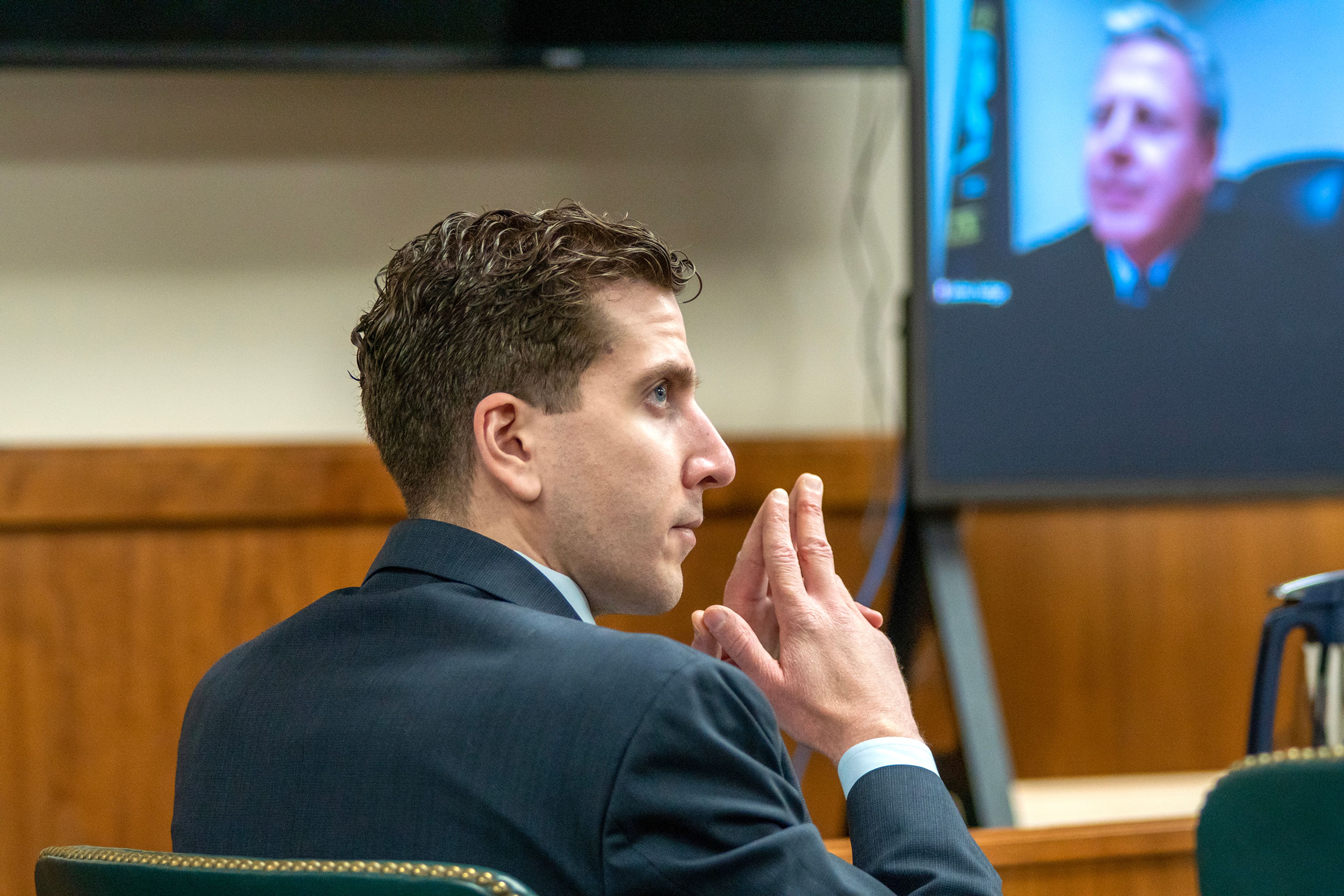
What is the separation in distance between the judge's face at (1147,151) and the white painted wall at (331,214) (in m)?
0.29

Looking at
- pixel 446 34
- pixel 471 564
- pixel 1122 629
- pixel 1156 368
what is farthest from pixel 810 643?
pixel 1122 629

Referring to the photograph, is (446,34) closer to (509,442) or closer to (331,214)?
(331,214)

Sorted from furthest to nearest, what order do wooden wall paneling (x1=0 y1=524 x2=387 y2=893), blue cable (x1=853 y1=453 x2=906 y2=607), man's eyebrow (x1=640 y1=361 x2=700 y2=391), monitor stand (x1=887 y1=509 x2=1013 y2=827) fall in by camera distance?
blue cable (x1=853 y1=453 x2=906 y2=607) < wooden wall paneling (x1=0 y1=524 x2=387 y2=893) < monitor stand (x1=887 y1=509 x2=1013 y2=827) < man's eyebrow (x1=640 y1=361 x2=700 y2=391)

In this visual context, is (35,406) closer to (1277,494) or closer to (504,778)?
(504,778)

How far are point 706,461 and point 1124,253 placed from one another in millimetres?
1015

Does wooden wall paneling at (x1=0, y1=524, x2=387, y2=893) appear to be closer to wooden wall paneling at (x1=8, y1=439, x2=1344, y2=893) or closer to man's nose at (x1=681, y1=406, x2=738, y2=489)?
wooden wall paneling at (x1=8, y1=439, x2=1344, y2=893)

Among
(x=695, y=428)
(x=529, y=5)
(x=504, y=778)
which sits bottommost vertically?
(x=504, y=778)

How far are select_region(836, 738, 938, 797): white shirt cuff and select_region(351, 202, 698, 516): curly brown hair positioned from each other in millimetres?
329

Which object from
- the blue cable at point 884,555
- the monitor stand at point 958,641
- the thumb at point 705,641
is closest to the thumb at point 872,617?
the thumb at point 705,641

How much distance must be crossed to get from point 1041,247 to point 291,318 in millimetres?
1158

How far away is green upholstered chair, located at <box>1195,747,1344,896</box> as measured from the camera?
60 centimetres

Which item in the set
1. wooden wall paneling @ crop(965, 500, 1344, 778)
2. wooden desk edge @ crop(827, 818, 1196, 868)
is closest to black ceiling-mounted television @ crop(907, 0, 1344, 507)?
wooden wall paneling @ crop(965, 500, 1344, 778)

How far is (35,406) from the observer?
1934 millimetres

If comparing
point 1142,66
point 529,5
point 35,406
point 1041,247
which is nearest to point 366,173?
point 529,5
